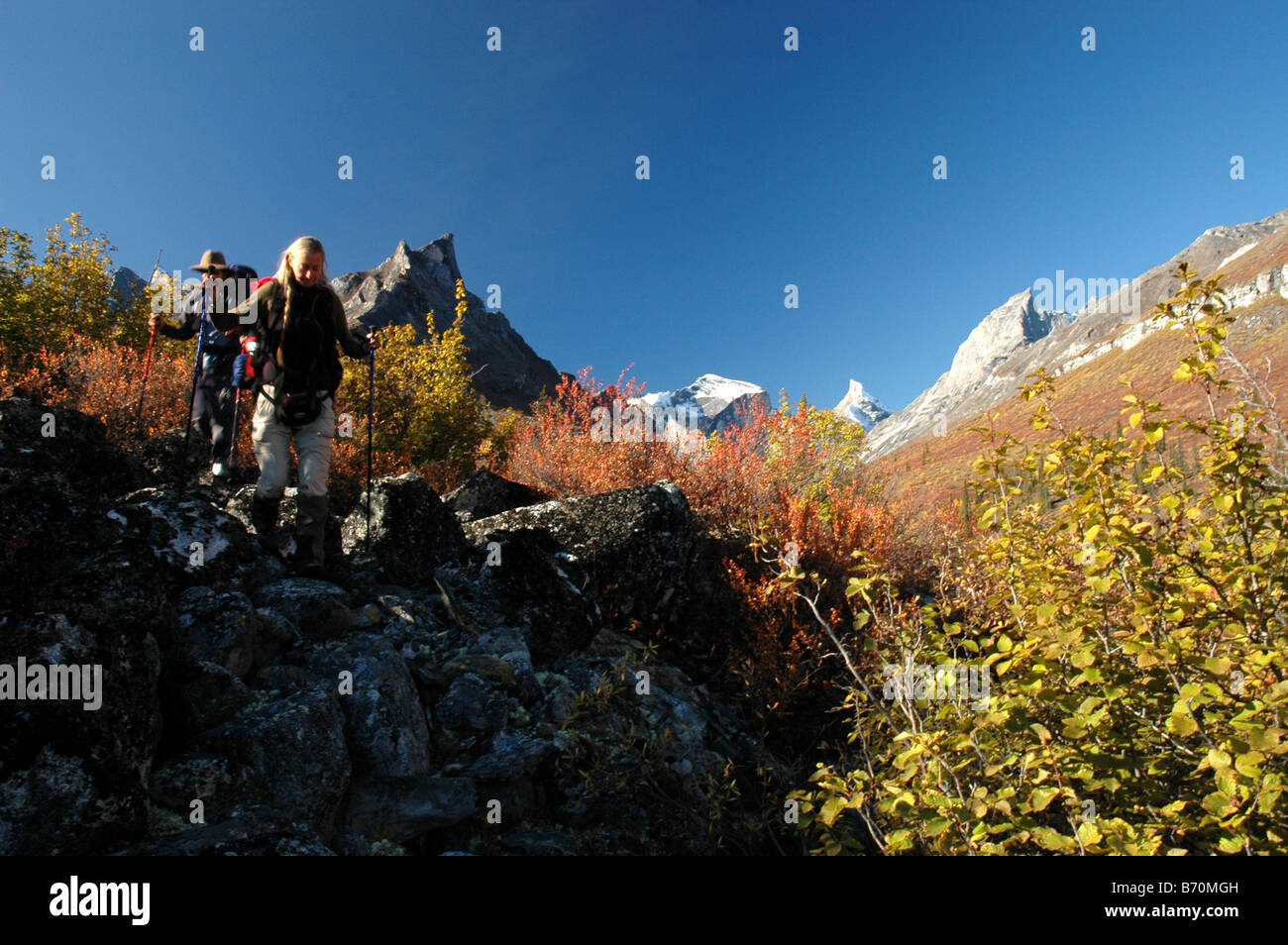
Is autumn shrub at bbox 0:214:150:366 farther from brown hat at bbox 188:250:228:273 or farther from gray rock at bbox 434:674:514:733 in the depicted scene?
gray rock at bbox 434:674:514:733

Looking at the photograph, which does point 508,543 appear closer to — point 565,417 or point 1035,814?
point 1035,814

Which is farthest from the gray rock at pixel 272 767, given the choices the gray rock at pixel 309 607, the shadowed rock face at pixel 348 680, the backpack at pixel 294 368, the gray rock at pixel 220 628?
the backpack at pixel 294 368

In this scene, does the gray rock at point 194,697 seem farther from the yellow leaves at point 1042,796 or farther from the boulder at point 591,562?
the yellow leaves at point 1042,796

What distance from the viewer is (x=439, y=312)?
12719 centimetres

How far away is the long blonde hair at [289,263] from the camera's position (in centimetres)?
448

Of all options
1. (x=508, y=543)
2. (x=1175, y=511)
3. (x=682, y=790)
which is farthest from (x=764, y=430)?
(x=1175, y=511)

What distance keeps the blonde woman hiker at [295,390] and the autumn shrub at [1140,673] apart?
13.1 ft

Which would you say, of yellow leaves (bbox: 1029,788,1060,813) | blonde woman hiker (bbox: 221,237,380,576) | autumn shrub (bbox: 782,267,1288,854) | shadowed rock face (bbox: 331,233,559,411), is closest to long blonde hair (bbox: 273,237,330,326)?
blonde woman hiker (bbox: 221,237,380,576)

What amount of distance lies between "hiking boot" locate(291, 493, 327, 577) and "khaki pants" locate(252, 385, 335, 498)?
77mm

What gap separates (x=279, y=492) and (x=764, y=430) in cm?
683

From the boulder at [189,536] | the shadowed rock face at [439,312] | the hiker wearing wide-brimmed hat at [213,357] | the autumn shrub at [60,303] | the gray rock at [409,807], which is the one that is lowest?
the gray rock at [409,807]

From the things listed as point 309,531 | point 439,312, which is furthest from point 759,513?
point 439,312

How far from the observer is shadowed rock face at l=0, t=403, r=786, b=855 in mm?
2070
